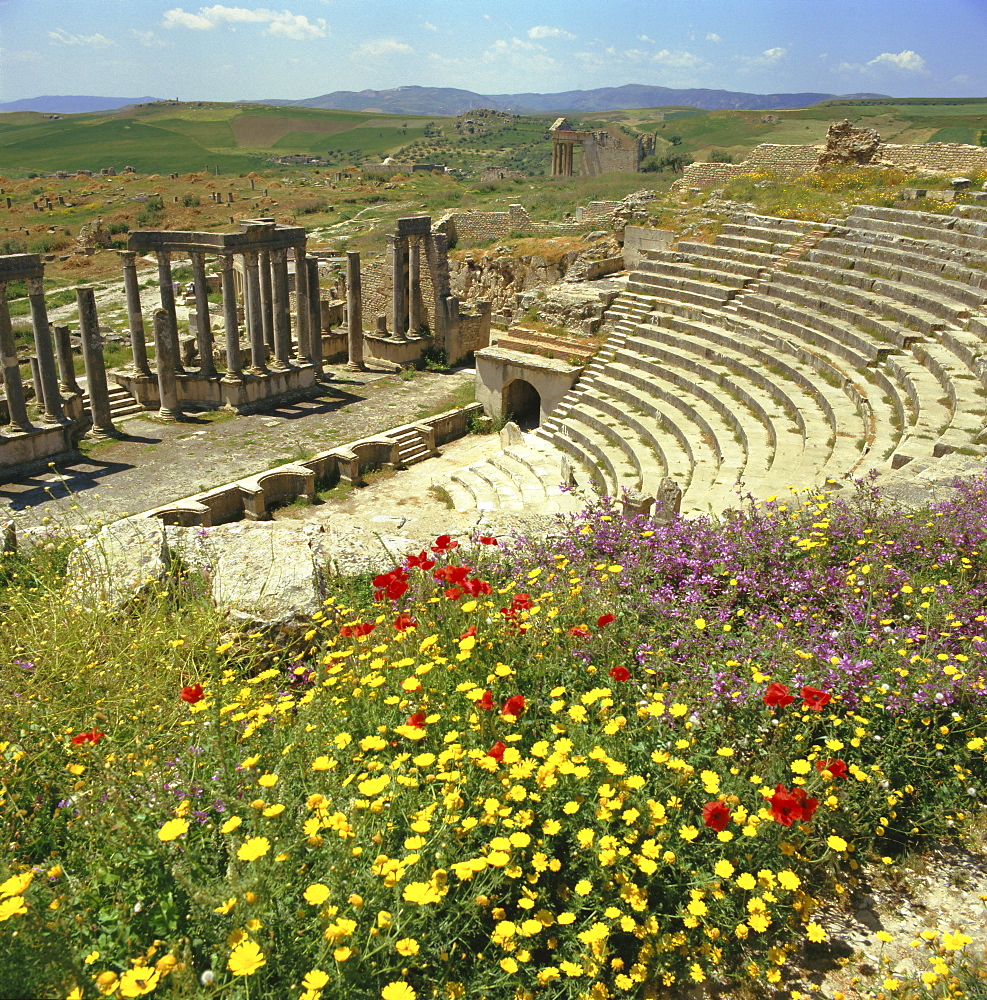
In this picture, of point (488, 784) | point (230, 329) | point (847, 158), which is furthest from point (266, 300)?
point (488, 784)

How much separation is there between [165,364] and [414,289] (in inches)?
349

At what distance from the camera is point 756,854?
3.86 m

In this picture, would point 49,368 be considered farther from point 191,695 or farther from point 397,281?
point 191,695

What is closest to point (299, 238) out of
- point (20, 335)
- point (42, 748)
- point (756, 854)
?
point (20, 335)

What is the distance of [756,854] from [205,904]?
2.41 metres

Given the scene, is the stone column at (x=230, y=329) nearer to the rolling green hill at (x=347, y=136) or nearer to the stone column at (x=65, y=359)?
the stone column at (x=65, y=359)

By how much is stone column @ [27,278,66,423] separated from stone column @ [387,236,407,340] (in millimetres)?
10666

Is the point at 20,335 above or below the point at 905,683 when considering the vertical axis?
below

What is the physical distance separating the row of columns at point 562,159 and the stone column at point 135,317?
140ft

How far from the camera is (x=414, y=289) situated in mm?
27094

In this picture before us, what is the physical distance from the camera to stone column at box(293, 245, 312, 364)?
23733mm

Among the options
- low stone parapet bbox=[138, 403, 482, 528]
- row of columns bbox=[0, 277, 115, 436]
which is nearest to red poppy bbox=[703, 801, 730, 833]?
low stone parapet bbox=[138, 403, 482, 528]

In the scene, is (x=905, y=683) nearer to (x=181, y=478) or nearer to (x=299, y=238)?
(x=181, y=478)

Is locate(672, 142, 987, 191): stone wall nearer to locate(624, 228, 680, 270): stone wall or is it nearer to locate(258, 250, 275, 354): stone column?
locate(624, 228, 680, 270): stone wall
